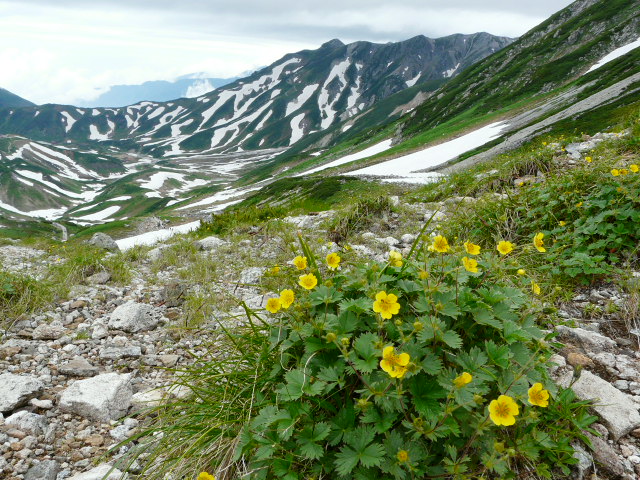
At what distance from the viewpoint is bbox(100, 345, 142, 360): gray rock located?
176 inches

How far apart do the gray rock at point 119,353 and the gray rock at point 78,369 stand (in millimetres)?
219

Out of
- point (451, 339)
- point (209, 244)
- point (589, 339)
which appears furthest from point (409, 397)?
point (209, 244)

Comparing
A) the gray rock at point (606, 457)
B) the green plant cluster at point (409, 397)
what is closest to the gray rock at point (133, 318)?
the green plant cluster at point (409, 397)

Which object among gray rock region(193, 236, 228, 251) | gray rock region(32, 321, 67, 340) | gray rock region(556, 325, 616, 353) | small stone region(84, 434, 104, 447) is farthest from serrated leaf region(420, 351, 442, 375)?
gray rock region(193, 236, 228, 251)

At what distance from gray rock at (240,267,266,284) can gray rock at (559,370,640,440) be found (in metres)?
4.34

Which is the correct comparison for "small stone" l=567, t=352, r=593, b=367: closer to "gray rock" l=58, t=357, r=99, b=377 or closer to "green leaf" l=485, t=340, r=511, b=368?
"green leaf" l=485, t=340, r=511, b=368

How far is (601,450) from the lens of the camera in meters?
2.52

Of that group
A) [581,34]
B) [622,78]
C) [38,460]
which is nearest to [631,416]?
[38,460]

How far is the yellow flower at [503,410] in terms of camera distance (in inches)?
78.5

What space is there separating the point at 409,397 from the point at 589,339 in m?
2.09

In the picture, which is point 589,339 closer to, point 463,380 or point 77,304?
point 463,380

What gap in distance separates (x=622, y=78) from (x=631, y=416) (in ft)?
216

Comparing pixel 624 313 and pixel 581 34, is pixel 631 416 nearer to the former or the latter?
pixel 624 313

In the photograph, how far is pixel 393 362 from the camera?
217 centimetres
